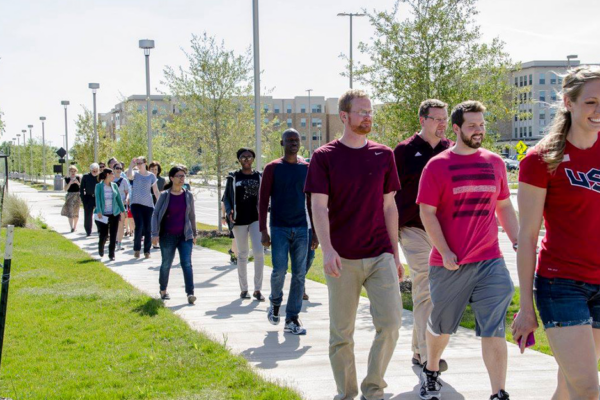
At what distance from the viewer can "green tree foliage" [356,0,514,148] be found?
38.7 ft

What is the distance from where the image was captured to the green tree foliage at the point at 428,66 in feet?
38.7

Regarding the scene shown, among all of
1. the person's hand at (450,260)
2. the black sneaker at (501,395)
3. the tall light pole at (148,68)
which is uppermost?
the tall light pole at (148,68)

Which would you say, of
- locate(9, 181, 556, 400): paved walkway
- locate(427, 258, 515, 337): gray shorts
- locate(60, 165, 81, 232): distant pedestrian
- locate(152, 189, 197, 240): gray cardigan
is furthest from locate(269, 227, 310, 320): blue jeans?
locate(60, 165, 81, 232): distant pedestrian

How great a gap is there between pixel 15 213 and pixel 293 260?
1757cm

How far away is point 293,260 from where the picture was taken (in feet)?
26.9

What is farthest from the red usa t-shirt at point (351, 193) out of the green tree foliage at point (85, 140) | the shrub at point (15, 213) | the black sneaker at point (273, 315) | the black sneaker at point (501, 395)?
the green tree foliage at point (85, 140)

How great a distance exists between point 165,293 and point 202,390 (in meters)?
4.77

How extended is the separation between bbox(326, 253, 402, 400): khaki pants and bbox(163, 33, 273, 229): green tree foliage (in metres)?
16.8

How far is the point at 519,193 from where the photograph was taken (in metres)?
3.59

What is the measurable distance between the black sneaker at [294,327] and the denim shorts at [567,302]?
451 cm

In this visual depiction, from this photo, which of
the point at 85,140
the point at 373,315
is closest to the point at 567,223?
the point at 373,315

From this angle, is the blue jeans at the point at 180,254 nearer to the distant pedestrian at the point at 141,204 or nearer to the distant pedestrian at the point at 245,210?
the distant pedestrian at the point at 245,210

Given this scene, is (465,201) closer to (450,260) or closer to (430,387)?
(450,260)

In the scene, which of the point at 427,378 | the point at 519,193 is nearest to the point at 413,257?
the point at 427,378
